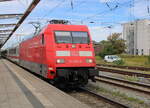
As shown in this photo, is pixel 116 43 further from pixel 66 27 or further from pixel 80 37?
pixel 66 27

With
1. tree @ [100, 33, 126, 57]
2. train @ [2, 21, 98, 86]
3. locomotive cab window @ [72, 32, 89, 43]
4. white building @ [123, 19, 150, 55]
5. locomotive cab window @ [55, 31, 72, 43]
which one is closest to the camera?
train @ [2, 21, 98, 86]

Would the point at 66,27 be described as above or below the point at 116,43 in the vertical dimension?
below

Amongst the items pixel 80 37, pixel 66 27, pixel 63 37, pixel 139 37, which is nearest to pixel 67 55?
pixel 63 37

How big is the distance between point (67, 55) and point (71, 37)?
1.05 metres

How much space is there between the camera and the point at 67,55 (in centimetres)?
1114

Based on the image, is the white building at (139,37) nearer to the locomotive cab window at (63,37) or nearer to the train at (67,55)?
the train at (67,55)

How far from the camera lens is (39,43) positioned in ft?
41.5

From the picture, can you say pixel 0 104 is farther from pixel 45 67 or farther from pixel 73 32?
pixel 73 32

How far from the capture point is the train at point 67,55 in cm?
Answer: 1082

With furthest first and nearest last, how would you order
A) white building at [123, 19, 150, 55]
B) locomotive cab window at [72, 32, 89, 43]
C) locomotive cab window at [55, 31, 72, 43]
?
white building at [123, 19, 150, 55], locomotive cab window at [72, 32, 89, 43], locomotive cab window at [55, 31, 72, 43]

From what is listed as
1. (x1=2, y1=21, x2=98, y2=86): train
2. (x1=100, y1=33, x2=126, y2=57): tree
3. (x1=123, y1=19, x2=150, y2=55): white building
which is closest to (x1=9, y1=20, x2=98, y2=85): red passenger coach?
(x1=2, y1=21, x2=98, y2=86): train

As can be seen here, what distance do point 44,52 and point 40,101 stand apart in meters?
4.43

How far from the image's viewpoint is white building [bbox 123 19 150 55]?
85125 millimetres

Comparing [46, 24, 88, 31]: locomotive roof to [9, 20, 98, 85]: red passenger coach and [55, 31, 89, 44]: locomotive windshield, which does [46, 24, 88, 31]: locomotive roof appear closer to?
[9, 20, 98, 85]: red passenger coach
